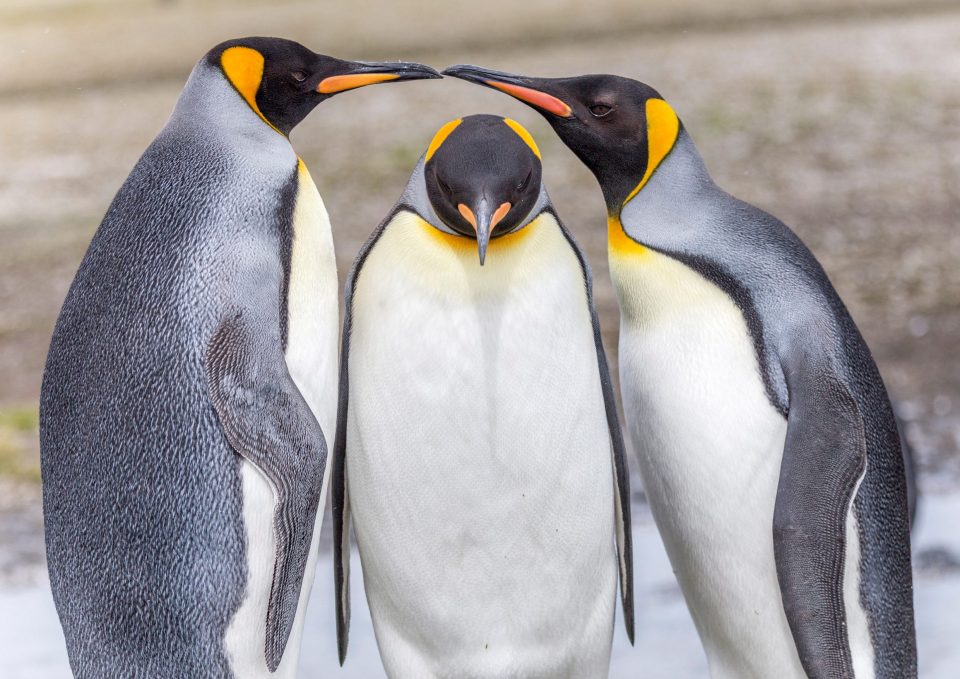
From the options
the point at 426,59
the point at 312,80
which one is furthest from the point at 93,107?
the point at 312,80

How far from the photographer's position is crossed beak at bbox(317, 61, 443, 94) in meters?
1.74

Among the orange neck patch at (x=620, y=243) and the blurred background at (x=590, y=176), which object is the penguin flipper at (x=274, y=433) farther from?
the blurred background at (x=590, y=176)

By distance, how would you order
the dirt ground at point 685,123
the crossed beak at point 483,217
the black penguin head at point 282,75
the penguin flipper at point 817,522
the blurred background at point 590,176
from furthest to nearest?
the dirt ground at point 685,123
the blurred background at point 590,176
the black penguin head at point 282,75
the penguin flipper at point 817,522
the crossed beak at point 483,217

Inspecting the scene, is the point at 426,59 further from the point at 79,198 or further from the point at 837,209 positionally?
the point at 837,209

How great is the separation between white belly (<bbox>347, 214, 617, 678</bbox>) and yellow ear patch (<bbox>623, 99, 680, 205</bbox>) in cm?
18

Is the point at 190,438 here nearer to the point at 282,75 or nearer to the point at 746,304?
the point at 282,75

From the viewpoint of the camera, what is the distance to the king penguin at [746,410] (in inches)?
64.3

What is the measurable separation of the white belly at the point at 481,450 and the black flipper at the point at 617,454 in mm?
Result: 36

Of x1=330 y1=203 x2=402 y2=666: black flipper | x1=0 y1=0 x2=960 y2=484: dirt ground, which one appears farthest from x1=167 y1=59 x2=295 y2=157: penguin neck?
x1=0 y1=0 x2=960 y2=484: dirt ground

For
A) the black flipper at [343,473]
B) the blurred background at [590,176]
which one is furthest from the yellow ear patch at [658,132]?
the blurred background at [590,176]

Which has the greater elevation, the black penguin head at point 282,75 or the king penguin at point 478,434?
the black penguin head at point 282,75

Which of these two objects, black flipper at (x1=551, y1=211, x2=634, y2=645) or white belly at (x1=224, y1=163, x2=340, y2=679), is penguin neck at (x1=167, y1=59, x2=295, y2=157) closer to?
white belly at (x1=224, y1=163, x2=340, y2=679)

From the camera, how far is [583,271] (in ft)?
5.85

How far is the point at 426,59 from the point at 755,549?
25.9 ft
